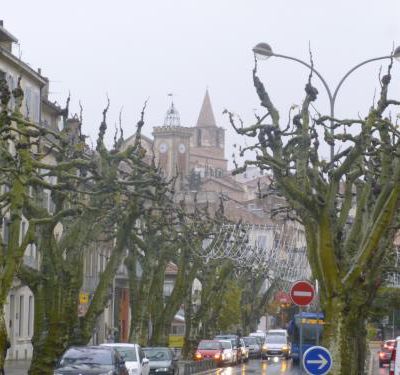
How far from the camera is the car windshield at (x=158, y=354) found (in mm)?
42094

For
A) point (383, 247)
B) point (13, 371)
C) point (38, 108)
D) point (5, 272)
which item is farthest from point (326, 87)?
point (38, 108)

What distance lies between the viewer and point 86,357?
96.8ft

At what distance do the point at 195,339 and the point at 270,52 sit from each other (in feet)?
116

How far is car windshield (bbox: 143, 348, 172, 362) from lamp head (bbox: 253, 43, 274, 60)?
15.1 meters

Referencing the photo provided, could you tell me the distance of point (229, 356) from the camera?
62.2m

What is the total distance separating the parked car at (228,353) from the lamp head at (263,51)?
31.9 m

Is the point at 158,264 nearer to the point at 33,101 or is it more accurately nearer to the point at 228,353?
the point at 228,353

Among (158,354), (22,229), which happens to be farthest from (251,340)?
(158,354)

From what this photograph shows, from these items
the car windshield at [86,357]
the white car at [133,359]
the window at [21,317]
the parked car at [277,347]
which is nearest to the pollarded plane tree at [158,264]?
the window at [21,317]

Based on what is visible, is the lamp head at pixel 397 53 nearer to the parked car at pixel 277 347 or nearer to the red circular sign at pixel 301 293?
the red circular sign at pixel 301 293

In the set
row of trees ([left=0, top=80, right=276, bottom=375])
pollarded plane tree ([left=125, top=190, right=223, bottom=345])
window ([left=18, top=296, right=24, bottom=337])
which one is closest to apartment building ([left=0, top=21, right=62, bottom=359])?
window ([left=18, top=296, right=24, bottom=337])

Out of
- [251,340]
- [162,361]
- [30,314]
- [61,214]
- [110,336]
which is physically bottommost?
[162,361]

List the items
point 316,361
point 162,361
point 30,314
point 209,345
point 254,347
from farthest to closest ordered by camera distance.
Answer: point 254,347, point 30,314, point 209,345, point 162,361, point 316,361

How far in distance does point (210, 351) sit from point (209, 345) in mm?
1504
